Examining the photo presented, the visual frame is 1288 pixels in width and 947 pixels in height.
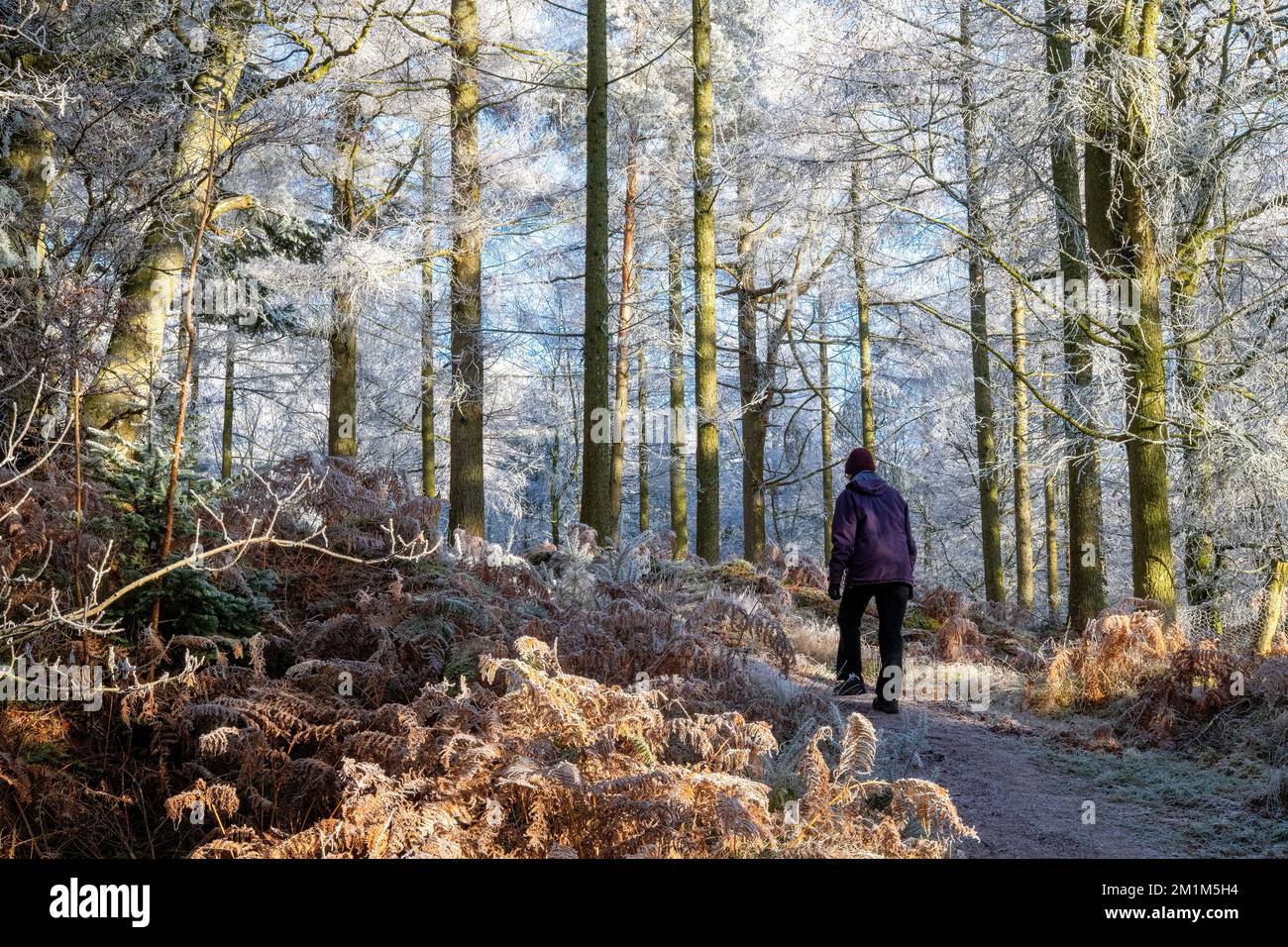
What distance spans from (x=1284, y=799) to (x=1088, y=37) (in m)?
6.01

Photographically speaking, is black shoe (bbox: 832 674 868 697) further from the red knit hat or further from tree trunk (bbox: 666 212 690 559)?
tree trunk (bbox: 666 212 690 559)

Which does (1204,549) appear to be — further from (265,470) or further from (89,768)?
(89,768)

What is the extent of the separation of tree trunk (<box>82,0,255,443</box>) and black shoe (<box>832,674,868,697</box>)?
5600mm

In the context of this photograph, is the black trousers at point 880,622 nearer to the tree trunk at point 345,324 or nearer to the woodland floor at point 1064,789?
the woodland floor at point 1064,789

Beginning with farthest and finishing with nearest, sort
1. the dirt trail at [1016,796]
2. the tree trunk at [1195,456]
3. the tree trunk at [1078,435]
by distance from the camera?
the tree trunk at [1078,435] < the tree trunk at [1195,456] < the dirt trail at [1016,796]

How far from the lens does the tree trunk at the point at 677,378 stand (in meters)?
16.6

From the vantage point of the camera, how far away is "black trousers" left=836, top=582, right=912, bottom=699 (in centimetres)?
698

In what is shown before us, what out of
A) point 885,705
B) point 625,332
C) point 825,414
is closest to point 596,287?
point 625,332

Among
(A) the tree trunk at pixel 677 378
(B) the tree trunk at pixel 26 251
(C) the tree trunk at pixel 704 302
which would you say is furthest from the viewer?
(A) the tree trunk at pixel 677 378

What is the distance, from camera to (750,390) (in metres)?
17.2

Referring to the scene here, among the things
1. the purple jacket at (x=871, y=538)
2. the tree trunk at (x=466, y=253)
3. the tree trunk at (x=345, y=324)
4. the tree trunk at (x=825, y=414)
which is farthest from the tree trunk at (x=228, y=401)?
the purple jacket at (x=871, y=538)

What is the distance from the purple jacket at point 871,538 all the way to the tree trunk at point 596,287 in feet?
14.1

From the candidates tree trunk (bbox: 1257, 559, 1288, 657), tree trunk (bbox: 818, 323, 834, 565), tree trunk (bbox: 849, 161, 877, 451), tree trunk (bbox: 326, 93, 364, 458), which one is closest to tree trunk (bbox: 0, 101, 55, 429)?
tree trunk (bbox: 326, 93, 364, 458)

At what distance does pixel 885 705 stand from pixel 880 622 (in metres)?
0.61
